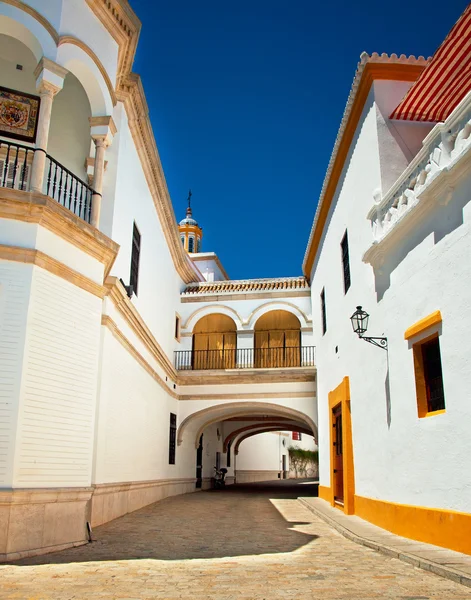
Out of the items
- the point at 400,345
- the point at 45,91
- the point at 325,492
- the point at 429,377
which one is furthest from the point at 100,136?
the point at 325,492

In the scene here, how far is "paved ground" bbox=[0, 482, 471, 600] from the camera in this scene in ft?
15.0

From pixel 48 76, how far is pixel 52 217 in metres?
2.14

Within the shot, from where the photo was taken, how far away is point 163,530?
8.66 m

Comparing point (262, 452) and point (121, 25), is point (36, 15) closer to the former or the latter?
point (121, 25)

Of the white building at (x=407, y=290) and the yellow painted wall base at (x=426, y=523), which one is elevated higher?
the white building at (x=407, y=290)

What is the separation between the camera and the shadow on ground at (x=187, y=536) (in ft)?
21.3

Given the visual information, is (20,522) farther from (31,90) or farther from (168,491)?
(168,491)

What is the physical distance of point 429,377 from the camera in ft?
22.1

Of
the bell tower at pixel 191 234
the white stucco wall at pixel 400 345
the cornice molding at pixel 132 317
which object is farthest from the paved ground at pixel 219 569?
the bell tower at pixel 191 234

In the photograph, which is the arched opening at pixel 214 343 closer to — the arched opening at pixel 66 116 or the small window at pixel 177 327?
the small window at pixel 177 327

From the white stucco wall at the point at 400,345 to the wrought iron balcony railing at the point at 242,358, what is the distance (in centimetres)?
619

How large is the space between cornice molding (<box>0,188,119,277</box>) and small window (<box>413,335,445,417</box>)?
470 cm

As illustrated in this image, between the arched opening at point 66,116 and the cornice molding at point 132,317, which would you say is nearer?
the cornice molding at point 132,317

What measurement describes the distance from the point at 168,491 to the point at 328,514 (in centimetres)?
671
